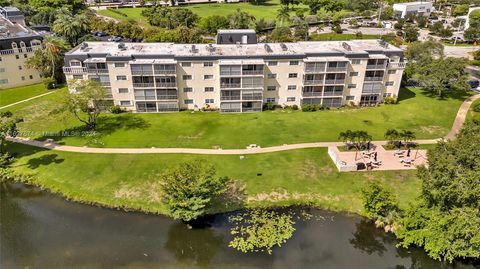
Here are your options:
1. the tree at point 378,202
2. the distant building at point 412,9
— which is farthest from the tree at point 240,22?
the tree at point 378,202

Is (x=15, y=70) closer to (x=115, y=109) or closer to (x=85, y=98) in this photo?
(x=115, y=109)

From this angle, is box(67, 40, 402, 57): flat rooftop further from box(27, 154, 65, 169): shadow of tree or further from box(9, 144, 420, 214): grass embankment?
box(9, 144, 420, 214): grass embankment

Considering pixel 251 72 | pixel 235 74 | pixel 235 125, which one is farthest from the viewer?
pixel 251 72

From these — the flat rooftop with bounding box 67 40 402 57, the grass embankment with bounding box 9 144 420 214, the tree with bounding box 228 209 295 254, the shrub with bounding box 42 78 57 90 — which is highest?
the flat rooftop with bounding box 67 40 402 57

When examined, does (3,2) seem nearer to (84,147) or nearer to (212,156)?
(84,147)

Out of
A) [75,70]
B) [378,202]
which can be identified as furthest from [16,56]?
[378,202]

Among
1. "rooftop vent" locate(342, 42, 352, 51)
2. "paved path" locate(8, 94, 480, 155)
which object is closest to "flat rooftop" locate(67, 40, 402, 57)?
"rooftop vent" locate(342, 42, 352, 51)

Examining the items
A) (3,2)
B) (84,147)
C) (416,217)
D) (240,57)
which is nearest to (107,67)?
(84,147)
